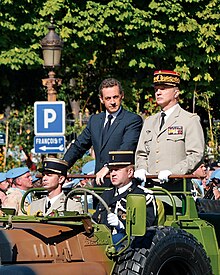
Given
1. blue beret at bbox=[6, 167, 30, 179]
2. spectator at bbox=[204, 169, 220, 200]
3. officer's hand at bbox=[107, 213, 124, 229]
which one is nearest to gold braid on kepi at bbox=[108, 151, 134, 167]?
officer's hand at bbox=[107, 213, 124, 229]

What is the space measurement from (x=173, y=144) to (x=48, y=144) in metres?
7.14

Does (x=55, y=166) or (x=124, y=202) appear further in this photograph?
(x=55, y=166)

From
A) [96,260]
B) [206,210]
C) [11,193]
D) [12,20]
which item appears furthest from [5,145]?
[96,260]

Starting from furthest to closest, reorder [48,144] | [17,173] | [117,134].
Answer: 1. [48,144]
2. [17,173]
3. [117,134]

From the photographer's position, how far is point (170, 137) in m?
10.2

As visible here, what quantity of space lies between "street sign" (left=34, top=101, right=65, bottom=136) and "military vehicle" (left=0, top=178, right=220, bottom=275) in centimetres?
767

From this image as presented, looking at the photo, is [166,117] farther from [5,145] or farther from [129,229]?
[5,145]

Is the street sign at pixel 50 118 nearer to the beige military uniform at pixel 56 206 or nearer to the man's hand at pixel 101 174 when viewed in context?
the beige military uniform at pixel 56 206

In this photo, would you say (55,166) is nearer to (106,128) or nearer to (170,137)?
(106,128)

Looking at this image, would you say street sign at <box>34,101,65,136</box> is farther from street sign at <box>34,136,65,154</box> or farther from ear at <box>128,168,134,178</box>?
ear at <box>128,168,134,178</box>

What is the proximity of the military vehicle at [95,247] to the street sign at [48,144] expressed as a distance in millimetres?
7624

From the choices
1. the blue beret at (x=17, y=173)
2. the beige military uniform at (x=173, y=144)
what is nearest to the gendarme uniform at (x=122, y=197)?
the beige military uniform at (x=173, y=144)

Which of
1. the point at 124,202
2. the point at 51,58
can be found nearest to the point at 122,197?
the point at 124,202

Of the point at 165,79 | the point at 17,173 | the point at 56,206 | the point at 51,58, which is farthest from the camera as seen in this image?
the point at 51,58
